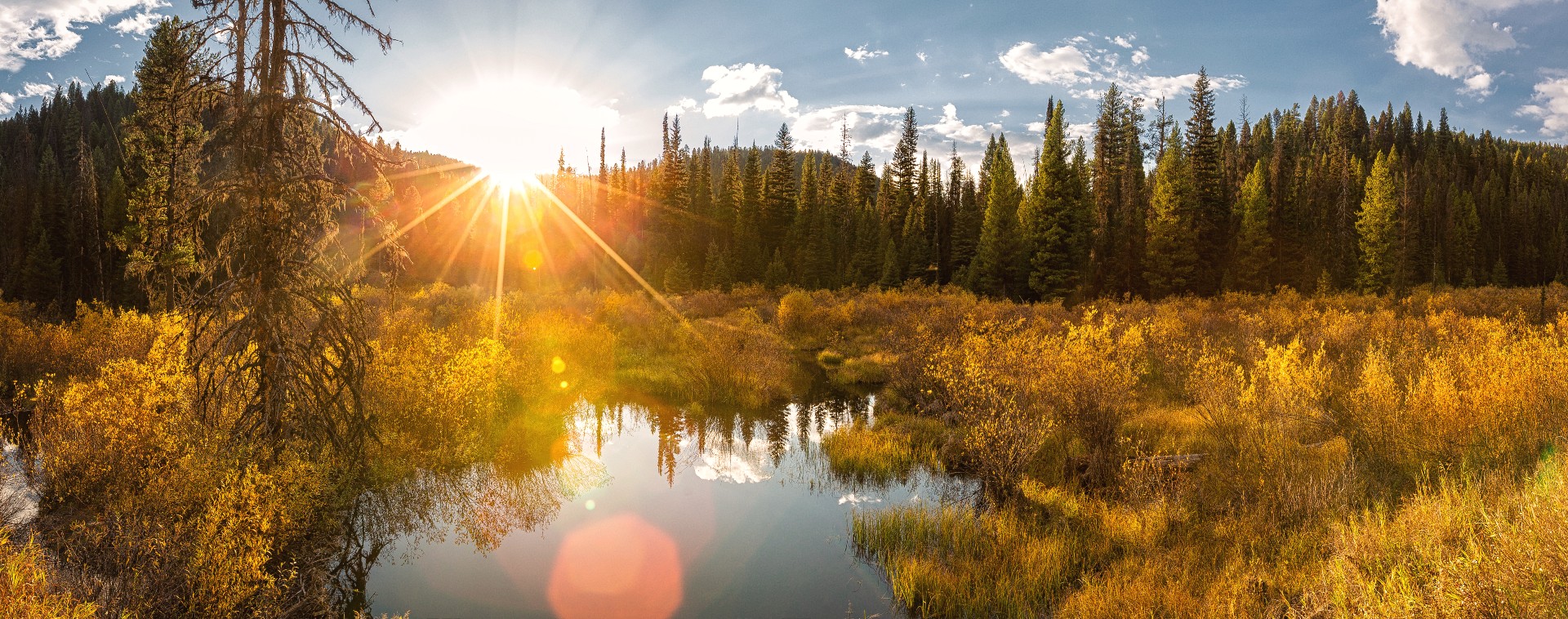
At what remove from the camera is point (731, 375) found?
17.7 meters

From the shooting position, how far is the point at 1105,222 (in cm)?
4203

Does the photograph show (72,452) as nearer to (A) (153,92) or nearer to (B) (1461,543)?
(B) (1461,543)

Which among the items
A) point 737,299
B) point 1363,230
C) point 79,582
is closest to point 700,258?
point 737,299

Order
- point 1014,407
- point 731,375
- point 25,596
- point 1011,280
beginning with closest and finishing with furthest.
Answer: point 25,596
point 1014,407
point 731,375
point 1011,280

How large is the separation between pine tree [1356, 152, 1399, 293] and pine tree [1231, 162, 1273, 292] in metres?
8.75

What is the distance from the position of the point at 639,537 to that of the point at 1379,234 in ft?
179

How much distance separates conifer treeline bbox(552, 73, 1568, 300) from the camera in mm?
38875

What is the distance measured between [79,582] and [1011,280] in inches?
1609

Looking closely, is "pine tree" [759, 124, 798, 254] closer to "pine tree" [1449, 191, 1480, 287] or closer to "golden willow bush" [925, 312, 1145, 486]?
"golden willow bush" [925, 312, 1145, 486]

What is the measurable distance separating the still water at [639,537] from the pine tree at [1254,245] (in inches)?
1504

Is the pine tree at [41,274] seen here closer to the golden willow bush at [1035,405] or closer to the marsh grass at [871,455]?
the marsh grass at [871,455]

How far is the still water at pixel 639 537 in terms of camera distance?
7375 mm

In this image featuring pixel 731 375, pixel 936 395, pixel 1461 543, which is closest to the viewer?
pixel 1461 543

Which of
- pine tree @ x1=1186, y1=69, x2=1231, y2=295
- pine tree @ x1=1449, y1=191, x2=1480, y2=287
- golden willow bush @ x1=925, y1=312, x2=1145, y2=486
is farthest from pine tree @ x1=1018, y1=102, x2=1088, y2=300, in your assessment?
pine tree @ x1=1449, y1=191, x2=1480, y2=287
